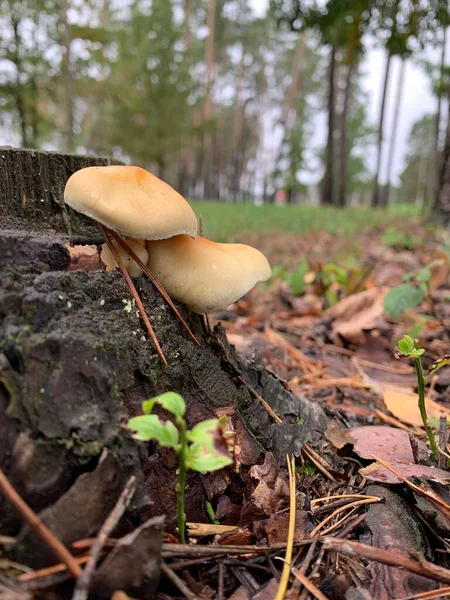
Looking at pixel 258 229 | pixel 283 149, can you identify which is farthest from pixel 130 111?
pixel 258 229

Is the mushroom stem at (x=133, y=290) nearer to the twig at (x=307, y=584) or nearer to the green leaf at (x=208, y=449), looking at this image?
the green leaf at (x=208, y=449)

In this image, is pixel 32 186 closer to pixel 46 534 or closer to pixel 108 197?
pixel 108 197

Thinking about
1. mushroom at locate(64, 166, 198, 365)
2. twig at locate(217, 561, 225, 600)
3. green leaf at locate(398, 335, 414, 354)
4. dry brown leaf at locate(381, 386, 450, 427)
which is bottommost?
dry brown leaf at locate(381, 386, 450, 427)

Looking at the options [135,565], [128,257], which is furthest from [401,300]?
[135,565]

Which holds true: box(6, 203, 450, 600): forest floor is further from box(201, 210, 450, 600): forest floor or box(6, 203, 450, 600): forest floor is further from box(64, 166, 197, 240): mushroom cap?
box(64, 166, 197, 240): mushroom cap

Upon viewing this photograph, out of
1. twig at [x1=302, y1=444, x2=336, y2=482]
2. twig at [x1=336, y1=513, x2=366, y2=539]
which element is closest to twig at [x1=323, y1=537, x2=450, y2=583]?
twig at [x1=336, y1=513, x2=366, y2=539]

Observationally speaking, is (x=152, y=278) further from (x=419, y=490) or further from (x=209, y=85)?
(x=209, y=85)

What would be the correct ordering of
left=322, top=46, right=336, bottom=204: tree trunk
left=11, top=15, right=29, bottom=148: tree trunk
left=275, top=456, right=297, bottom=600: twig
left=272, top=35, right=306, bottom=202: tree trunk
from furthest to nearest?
left=272, top=35, right=306, bottom=202: tree trunk → left=322, top=46, right=336, bottom=204: tree trunk → left=11, top=15, right=29, bottom=148: tree trunk → left=275, top=456, right=297, bottom=600: twig
